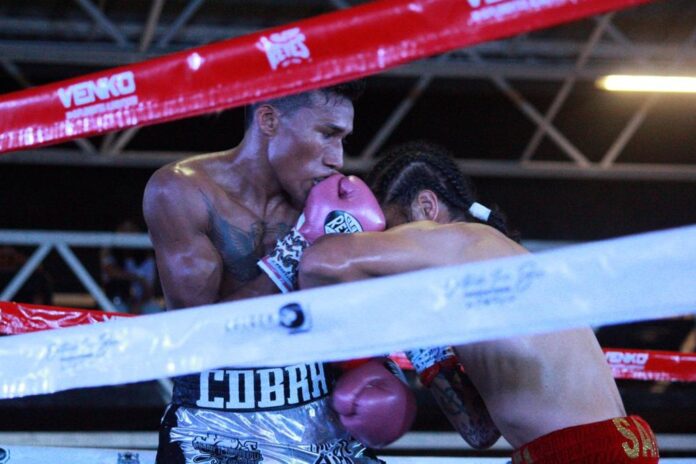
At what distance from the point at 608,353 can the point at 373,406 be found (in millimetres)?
1227

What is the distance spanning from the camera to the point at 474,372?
1.67 metres

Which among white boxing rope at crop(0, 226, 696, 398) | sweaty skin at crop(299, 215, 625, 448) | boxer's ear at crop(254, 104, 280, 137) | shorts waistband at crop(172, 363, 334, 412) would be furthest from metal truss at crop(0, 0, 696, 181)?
white boxing rope at crop(0, 226, 696, 398)

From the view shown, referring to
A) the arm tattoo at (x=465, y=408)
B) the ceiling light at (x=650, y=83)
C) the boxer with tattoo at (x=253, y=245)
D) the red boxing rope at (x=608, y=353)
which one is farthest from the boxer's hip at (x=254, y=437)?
the ceiling light at (x=650, y=83)

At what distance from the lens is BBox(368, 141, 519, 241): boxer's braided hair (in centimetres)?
197

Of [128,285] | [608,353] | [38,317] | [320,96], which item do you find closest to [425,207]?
[320,96]

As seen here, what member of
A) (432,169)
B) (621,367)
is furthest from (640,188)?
(432,169)

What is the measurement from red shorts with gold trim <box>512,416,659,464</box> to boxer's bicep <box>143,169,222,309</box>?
0.71m

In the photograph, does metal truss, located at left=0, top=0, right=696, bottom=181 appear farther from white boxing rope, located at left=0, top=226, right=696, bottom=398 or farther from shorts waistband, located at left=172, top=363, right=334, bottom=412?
white boxing rope, located at left=0, top=226, right=696, bottom=398

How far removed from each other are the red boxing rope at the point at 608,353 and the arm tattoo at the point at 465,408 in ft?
2.25

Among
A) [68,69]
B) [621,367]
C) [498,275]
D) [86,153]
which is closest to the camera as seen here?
[498,275]

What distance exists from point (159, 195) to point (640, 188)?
5.82 metres

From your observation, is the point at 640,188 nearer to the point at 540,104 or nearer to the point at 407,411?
the point at 540,104

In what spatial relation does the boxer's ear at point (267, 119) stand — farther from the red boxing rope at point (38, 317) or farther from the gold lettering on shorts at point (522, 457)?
the gold lettering on shorts at point (522, 457)

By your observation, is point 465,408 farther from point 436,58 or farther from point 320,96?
point 436,58
